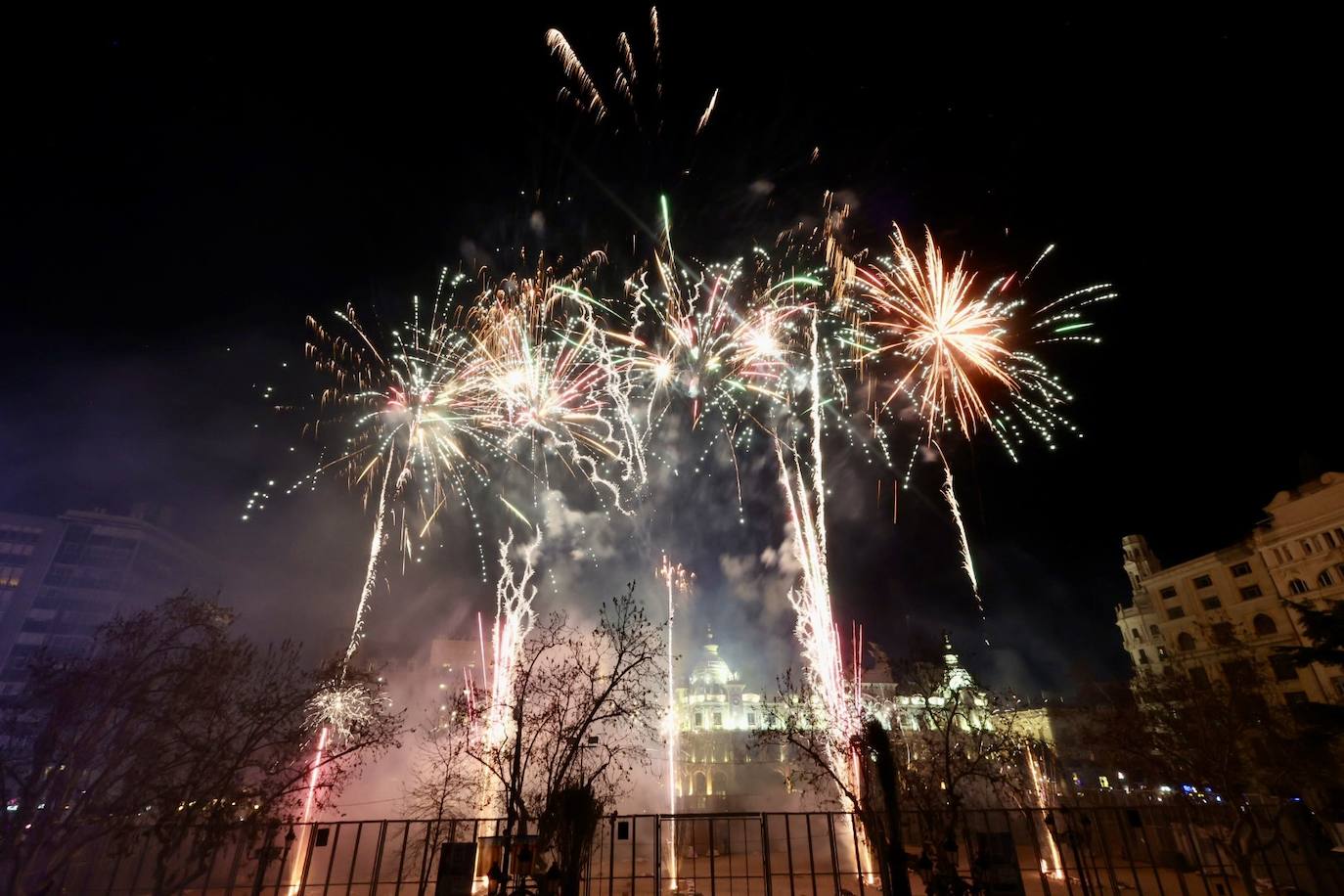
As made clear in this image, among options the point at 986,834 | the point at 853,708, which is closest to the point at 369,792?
the point at 853,708

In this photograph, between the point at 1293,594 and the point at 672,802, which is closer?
the point at 1293,594

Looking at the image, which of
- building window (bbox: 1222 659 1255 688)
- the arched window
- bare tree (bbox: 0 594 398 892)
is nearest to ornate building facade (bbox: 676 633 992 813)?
building window (bbox: 1222 659 1255 688)

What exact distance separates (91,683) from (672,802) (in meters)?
49.6

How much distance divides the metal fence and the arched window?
893 inches

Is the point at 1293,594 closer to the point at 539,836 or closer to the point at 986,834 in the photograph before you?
the point at 986,834

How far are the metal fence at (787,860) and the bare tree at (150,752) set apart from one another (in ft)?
3.92

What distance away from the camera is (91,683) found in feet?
83.1

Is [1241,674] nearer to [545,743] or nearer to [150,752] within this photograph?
[545,743]

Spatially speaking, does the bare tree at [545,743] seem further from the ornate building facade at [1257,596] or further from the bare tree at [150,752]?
the ornate building facade at [1257,596]

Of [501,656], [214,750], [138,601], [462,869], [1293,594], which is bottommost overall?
[462,869]

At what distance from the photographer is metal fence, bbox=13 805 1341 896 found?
1838cm

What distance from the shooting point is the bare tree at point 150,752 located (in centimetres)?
2102

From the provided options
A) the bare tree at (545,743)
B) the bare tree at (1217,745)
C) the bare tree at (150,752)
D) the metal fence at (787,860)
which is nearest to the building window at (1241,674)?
the bare tree at (1217,745)

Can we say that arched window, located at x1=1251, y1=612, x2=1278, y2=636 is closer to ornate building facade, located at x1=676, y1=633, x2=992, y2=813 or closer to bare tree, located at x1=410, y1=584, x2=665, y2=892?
ornate building facade, located at x1=676, y1=633, x2=992, y2=813
